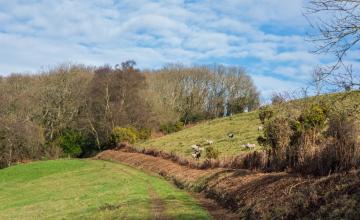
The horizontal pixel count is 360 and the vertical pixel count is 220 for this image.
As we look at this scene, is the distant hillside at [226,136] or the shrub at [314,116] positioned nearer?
the shrub at [314,116]

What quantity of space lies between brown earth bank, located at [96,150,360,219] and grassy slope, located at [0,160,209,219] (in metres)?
1.42

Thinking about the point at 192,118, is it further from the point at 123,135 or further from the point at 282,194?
the point at 282,194

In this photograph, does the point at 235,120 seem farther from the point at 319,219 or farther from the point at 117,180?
the point at 319,219

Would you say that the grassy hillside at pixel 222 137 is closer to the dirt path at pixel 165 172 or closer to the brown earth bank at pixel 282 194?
the dirt path at pixel 165 172

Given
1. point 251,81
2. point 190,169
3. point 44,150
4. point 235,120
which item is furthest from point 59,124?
point 190,169

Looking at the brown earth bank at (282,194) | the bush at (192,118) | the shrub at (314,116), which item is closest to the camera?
the brown earth bank at (282,194)

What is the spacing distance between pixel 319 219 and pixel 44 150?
232 feet

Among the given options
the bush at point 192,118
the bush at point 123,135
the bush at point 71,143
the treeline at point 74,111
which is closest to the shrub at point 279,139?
the bush at point 123,135

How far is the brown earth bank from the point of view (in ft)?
37.9

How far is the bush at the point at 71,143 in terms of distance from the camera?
7838cm

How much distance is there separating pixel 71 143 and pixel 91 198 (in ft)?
177

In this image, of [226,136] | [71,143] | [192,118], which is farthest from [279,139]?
[192,118]

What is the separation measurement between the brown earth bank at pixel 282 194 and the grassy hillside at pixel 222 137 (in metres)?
16.2

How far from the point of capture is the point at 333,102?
13.0m
